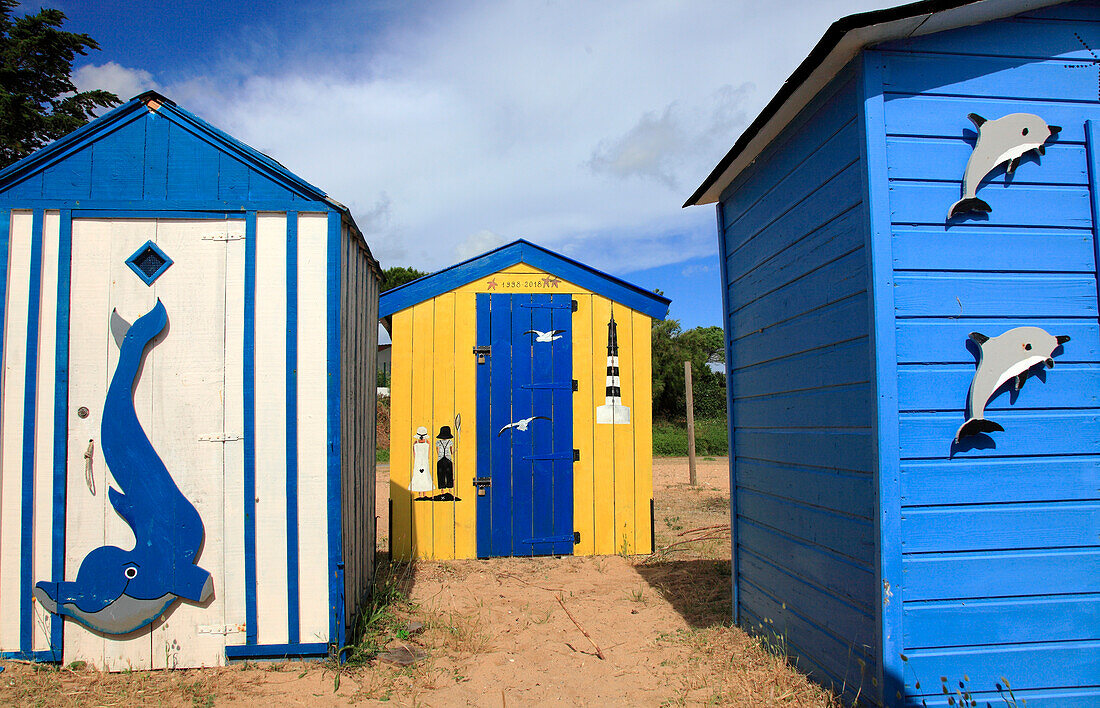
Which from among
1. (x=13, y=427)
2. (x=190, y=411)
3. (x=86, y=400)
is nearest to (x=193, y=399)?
(x=190, y=411)

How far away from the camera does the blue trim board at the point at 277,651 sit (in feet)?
13.2

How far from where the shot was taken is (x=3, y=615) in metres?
3.92

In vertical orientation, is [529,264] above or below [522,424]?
above

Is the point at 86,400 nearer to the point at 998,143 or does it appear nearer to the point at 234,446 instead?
the point at 234,446

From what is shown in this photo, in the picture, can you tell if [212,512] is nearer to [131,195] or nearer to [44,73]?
[131,195]

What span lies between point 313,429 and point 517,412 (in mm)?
3306

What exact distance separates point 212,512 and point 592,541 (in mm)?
4365

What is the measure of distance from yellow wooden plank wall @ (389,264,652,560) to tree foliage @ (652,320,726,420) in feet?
76.2

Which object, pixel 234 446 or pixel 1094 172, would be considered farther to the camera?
pixel 234 446

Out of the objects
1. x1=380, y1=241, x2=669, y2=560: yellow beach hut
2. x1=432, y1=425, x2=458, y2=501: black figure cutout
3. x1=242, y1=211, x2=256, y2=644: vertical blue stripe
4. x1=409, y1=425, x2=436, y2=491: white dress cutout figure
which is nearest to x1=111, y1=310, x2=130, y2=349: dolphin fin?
x1=242, y1=211, x2=256, y2=644: vertical blue stripe

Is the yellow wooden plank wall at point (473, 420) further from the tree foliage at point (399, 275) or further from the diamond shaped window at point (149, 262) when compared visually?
the tree foliage at point (399, 275)

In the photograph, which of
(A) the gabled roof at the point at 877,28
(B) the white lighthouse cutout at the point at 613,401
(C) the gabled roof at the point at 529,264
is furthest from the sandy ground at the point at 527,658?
(A) the gabled roof at the point at 877,28

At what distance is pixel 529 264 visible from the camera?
7.44 m

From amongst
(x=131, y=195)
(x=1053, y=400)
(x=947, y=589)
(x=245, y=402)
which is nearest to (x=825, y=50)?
(x=1053, y=400)
